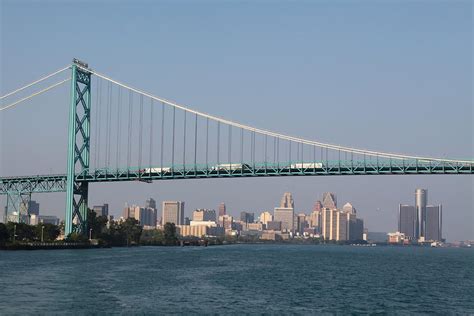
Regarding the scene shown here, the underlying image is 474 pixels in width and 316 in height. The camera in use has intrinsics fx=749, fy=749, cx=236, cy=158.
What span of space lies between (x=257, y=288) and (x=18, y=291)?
14229 mm

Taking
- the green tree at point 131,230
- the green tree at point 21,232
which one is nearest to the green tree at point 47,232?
the green tree at point 21,232

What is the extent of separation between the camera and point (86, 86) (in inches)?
3957

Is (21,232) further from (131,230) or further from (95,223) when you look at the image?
(131,230)

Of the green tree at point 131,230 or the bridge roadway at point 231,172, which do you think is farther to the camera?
the green tree at point 131,230

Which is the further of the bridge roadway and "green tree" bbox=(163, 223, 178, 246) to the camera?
"green tree" bbox=(163, 223, 178, 246)

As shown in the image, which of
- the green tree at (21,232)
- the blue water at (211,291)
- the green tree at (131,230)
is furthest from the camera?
the green tree at (131,230)

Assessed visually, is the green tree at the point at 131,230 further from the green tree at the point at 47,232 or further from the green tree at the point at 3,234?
the green tree at the point at 3,234

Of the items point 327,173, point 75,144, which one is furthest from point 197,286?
point 75,144

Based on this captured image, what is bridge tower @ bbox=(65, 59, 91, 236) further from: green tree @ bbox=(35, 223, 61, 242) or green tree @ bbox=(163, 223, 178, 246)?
green tree @ bbox=(163, 223, 178, 246)

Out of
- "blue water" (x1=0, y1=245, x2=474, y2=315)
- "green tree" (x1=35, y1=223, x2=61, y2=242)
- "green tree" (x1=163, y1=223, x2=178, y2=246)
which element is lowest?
"green tree" (x1=163, y1=223, x2=178, y2=246)

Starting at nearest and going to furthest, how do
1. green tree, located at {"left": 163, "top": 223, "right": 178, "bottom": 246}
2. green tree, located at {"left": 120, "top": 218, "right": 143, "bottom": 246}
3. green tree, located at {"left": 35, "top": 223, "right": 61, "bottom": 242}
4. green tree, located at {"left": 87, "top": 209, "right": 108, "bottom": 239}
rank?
green tree, located at {"left": 35, "top": 223, "right": 61, "bottom": 242} → green tree, located at {"left": 87, "top": 209, "right": 108, "bottom": 239} → green tree, located at {"left": 120, "top": 218, "right": 143, "bottom": 246} → green tree, located at {"left": 163, "top": 223, "right": 178, "bottom": 246}

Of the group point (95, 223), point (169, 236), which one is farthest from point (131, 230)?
point (169, 236)

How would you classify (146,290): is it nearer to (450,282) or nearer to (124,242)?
(450,282)

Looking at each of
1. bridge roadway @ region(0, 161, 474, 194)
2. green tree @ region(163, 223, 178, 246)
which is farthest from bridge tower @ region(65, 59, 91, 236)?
green tree @ region(163, 223, 178, 246)
